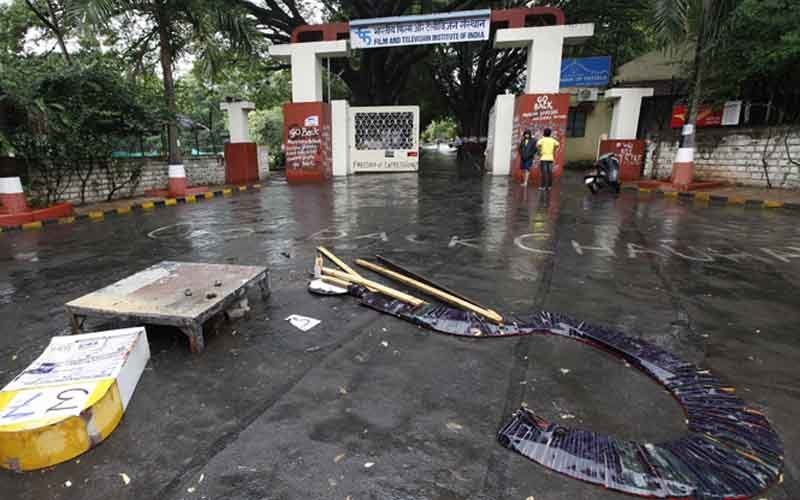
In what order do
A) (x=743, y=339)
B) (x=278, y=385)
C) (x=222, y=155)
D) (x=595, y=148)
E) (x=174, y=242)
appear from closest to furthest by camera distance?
(x=278, y=385), (x=743, y=339), (x=174, y=242), (x=222, y=155), (x=595, y=148)

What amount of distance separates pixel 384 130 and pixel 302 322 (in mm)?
15693

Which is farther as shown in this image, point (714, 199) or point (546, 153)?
point (546, 153)

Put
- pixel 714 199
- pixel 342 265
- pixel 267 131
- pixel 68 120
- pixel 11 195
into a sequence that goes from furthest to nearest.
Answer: pixel 267 131
pixel 714 199
pixel 68 120
pixel 11 195
pixel 342 265

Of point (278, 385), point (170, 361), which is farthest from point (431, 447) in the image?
point (170, 361)

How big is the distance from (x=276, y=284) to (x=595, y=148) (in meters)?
21.7

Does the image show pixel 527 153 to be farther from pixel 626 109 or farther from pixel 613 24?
pixel 613 24

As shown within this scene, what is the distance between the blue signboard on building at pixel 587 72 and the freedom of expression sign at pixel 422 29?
19.6 feet

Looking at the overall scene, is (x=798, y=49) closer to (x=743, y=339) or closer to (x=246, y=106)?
(x=743, y=339)

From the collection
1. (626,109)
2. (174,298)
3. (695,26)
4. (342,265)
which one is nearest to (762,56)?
(695,26)

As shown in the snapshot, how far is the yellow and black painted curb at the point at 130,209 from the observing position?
8.48m

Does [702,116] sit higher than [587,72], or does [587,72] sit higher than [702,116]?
[587,72]

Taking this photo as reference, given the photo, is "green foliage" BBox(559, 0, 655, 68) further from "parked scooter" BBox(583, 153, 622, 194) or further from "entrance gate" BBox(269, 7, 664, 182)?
"parked scooter" BBox(583, 153, 622, 194)

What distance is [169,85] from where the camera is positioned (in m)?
12.6

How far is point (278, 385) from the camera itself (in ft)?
9.29
